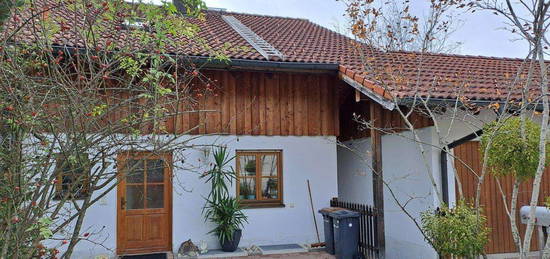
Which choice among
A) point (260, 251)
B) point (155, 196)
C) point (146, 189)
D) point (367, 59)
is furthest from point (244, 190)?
point (367, 59)

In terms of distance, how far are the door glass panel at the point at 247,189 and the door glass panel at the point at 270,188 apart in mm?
232

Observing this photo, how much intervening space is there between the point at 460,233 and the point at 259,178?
4.55 metres

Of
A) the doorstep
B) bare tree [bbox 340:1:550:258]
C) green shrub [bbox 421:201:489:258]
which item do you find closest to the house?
bare tree [bbox 340:1:550:258]

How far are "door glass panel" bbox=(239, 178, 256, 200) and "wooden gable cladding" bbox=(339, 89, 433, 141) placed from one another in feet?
8.46

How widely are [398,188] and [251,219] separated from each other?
3.14 meters

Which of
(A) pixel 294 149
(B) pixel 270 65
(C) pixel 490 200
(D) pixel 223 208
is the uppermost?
(B) pixel 270 65

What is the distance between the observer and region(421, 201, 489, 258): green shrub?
5.88 meters

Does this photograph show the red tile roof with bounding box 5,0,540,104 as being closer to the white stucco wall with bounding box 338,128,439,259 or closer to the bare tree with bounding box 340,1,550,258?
the bare tree with bounding box 340,1,550,258

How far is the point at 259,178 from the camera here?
9.44m

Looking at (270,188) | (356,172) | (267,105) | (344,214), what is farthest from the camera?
(356,172)

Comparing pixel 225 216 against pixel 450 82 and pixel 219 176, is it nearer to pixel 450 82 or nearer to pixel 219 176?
pixel 219 176

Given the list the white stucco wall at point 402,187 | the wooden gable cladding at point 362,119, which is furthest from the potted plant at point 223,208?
the wooden gable cladding at point 362,119

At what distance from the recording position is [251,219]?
9.09 metres

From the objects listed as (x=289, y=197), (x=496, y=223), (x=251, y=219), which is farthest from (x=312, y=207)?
(x=496, y=223)
